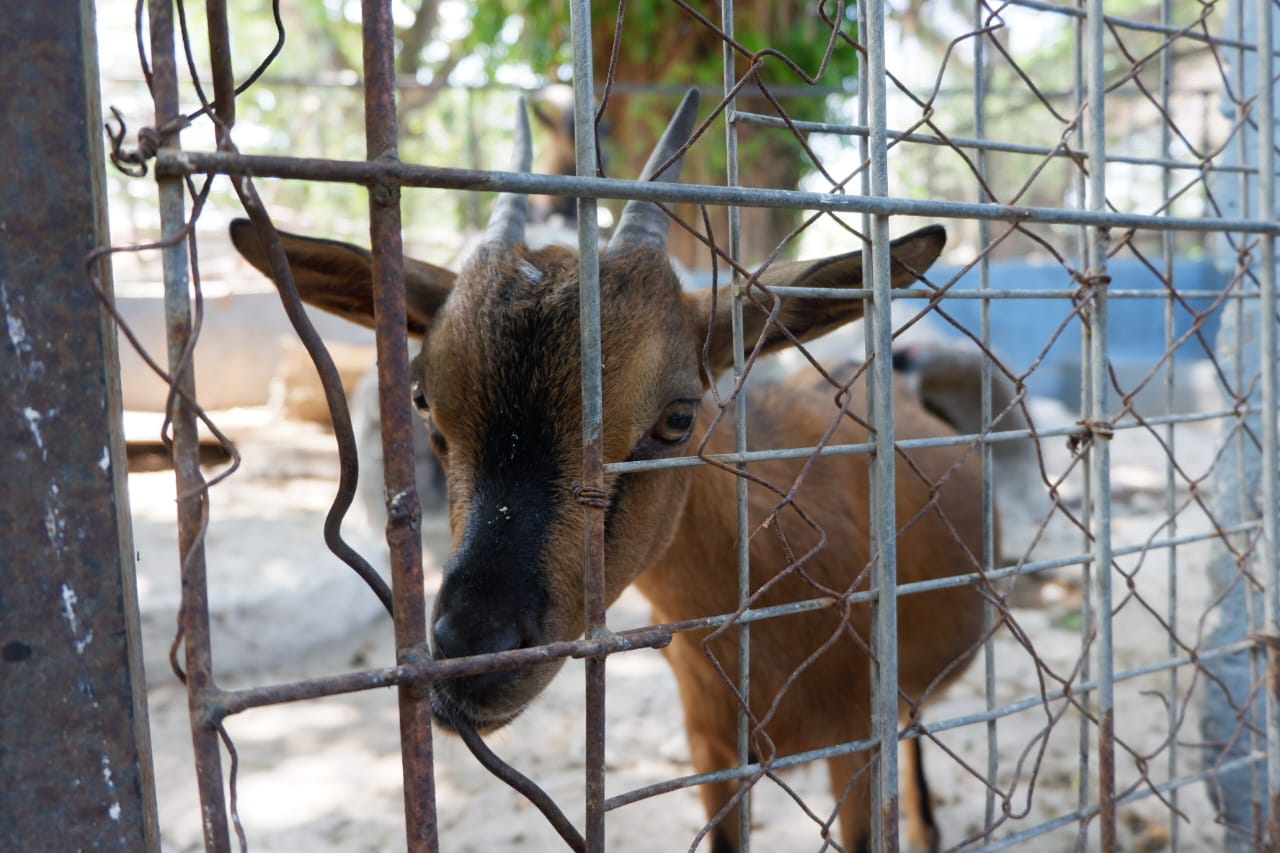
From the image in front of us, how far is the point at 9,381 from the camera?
120 centimetres

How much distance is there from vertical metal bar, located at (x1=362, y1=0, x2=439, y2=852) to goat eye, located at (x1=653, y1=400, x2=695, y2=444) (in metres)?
0.96

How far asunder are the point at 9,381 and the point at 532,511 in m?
0.98

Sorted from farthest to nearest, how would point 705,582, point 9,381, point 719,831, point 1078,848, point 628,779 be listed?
1. point 628,779
2. point 719,831
3. point 705,582
4. point 1078,848
5. point 9,381

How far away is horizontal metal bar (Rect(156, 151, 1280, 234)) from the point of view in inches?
47.6

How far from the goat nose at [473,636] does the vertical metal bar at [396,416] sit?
346mm

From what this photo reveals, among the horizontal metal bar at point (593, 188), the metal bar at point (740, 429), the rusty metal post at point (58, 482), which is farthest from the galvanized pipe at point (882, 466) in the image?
the rusty metal post at point (58, 482)

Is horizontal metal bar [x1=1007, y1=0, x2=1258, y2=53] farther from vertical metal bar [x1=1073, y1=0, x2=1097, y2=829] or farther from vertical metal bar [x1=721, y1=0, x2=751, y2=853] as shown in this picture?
vertical metal bar [x1=721, y1=0, x2=751, y2=853]

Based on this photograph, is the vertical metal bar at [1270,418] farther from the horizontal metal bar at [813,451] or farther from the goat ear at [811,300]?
the goat ear at [811,300]

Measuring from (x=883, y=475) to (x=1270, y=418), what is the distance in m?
1.33

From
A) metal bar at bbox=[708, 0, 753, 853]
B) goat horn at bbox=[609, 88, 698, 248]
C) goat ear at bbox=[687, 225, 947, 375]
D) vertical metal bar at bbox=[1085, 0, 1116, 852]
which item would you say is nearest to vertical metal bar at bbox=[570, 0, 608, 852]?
metal bar at bbox=[708, 0, 753, 853]

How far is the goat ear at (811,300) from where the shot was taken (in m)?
2.03

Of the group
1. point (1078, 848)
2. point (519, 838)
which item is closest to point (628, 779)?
point (519, 838)

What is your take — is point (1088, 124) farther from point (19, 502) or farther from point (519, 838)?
point (519, 838)

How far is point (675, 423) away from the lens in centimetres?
224
